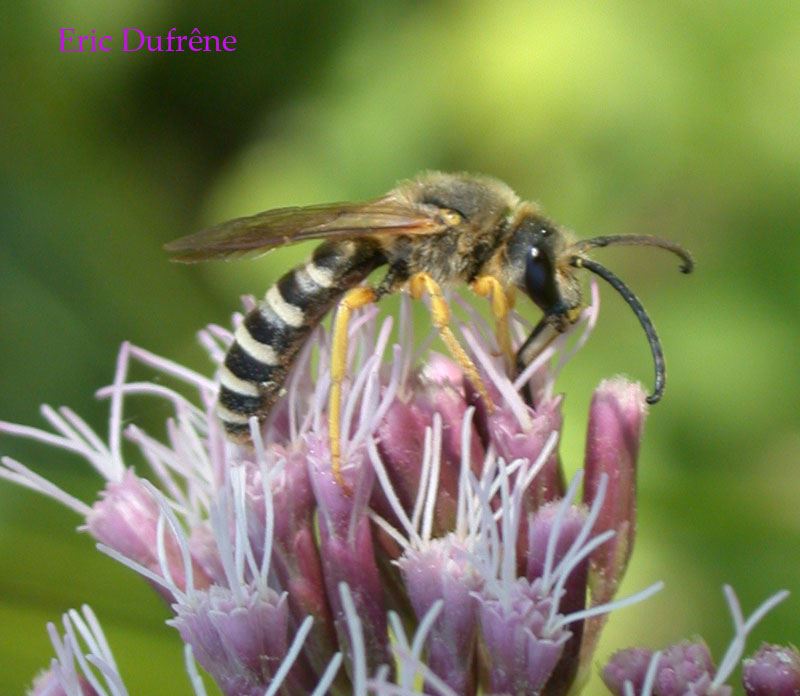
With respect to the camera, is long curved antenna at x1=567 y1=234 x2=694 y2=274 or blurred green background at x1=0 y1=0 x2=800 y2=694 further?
blurred green background at x1=0 y1=0 x2=800 y2=694

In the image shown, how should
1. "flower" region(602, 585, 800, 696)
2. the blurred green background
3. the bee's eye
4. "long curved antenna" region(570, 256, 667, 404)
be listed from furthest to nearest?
the blurred green background
the bee's eye
"long curved antenna" region(570, 256, 667, 404)
"flower" region(602, 585, 800, 696)

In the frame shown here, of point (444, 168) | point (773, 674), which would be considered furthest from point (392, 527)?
point (444, 168)

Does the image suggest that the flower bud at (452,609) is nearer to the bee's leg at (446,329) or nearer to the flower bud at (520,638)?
the flower bud at (520,638)

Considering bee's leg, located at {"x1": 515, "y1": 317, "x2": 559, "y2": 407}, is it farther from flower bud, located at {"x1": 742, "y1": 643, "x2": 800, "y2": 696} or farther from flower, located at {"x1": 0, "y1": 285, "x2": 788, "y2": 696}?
flower bud, located at {"x1": 742, "y1": 643, "x2": 800, "y2": 696}

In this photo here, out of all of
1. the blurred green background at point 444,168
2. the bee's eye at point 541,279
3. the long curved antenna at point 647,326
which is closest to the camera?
the long curved antenna at point 647,326

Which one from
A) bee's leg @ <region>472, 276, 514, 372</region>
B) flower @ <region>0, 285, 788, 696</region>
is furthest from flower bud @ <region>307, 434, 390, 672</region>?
bee's leg @ <region>472, 276, 514, 372</region>

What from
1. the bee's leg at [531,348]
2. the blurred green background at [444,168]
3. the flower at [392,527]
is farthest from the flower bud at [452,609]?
the blurred green background at [444,168]
